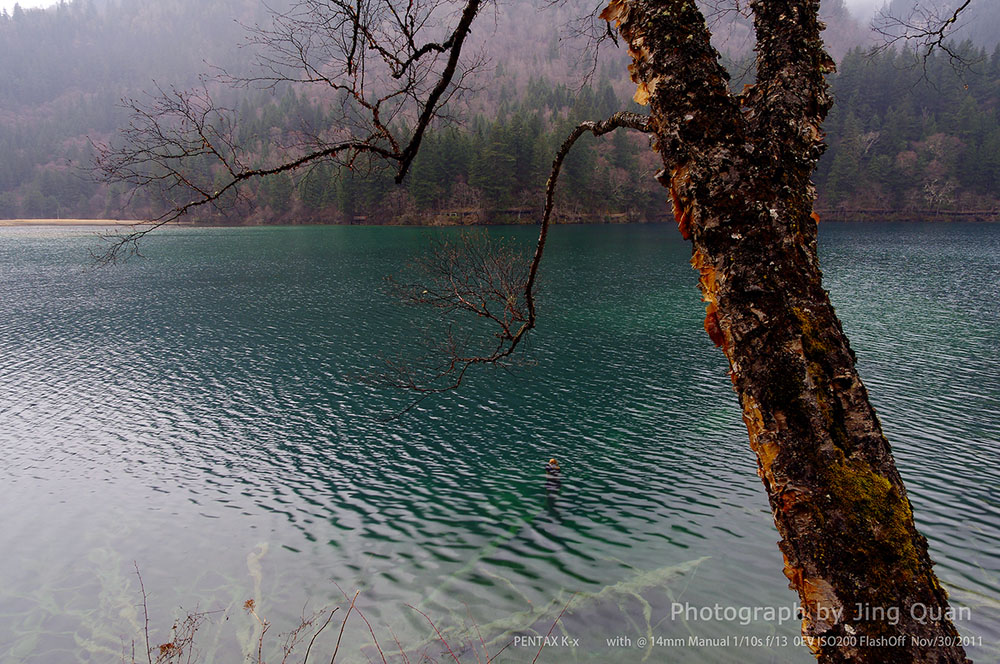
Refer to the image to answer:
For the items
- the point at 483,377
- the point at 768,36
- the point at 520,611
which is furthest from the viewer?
the point at 483,377

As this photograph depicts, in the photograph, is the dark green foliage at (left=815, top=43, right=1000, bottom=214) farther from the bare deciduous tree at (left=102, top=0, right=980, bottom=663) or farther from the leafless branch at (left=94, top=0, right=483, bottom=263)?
the bare deciduous tree at (left=102, top=0, right=980, bottom=663)

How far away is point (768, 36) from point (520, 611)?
8.74 meters

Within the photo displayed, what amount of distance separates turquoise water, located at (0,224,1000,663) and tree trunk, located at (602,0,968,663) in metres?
7.14

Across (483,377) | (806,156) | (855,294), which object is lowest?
(483,377)

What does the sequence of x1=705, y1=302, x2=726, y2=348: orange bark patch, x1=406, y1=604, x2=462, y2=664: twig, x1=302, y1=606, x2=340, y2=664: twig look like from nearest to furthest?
1. x1=705, y1=302, x2=726, y2=348: orange bark patch
2. x1=406, y1=604, x2=462, y2=664: twig
3. x1=302, y1=606, x2=340, y2=664: twig

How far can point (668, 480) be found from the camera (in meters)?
12.9

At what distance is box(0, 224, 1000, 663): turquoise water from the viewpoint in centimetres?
886

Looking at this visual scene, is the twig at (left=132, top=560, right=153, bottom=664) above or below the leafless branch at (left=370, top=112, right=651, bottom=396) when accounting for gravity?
below

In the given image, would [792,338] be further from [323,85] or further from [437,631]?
[437,631]

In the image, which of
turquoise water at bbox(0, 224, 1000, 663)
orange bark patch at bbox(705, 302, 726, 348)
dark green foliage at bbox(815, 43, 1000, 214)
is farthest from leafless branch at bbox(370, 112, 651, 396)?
dark green foliage at bbox(815, 43, 1000, 214)

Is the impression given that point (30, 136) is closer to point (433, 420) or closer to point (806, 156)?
point (433, 420)

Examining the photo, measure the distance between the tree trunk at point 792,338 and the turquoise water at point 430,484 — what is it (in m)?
7.14

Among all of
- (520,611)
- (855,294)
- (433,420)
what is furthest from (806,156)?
(855,294)

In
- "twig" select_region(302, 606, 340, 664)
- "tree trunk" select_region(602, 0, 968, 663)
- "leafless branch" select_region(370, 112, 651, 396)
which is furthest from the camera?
"twig" select_region(302, 606, 340, 664)
